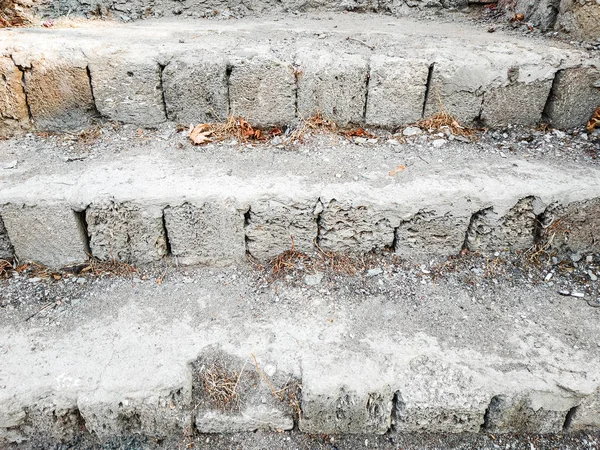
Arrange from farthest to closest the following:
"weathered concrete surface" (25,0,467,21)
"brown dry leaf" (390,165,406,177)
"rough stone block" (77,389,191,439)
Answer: "weathered concrete surface" (25,0,467,21) < "brown dry leaf" (390,165,406,177) < "rough stone block" (77,389,191,439)

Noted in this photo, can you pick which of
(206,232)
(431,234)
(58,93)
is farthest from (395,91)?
(58,93)

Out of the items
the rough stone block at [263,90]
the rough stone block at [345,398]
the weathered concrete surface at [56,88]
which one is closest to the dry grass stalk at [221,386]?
the rough stone block at [345,398]

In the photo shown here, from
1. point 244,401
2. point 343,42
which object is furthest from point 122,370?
point 343,42

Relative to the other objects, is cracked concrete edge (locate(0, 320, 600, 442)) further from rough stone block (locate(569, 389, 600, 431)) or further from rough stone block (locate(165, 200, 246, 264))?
rough stone block (locate(165, 200, 246, 264))

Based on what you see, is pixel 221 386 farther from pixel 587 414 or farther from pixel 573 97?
pixel 573 97

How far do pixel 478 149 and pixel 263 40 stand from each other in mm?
1360

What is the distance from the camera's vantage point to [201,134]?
97.3 inches

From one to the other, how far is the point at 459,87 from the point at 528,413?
5.38 feet

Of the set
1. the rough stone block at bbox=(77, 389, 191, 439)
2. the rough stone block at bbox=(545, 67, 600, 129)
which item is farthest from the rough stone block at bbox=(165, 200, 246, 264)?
the rough stone block at bbox=(545, 67, 600, 129)

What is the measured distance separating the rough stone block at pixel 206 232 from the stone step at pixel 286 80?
0.74m

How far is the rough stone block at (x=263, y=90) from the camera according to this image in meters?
2.45

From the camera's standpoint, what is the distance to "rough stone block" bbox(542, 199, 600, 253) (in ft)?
6.89

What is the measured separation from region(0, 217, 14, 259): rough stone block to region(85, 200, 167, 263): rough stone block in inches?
14.8

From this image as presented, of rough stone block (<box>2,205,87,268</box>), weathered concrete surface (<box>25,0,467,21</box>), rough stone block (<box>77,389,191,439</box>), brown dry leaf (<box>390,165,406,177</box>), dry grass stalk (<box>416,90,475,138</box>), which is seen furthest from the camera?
weathered concrete surface (<box>25,0,467,21</box>)
